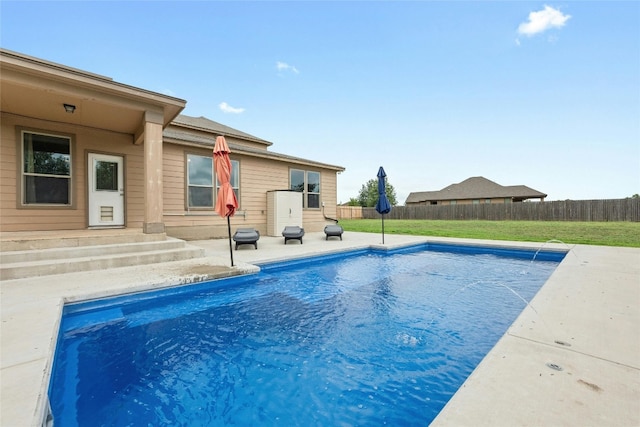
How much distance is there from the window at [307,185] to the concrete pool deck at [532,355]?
8272mm

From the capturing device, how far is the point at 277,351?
2.80m

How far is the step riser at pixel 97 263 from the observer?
4488 millimetres

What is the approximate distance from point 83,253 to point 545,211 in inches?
996

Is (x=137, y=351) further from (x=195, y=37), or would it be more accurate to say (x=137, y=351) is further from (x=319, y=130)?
(x=319, y=130)

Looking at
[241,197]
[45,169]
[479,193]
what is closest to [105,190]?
[45,169]

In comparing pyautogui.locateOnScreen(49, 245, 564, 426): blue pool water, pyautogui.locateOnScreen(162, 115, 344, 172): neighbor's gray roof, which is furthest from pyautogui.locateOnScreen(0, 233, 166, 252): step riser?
pyautogui.locateOnScreen(162, 115, 344, 172): neighbor's gray roof

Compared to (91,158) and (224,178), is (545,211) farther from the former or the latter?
(91,158)

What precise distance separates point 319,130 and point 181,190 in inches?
517

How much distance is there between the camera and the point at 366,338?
3.06 meters

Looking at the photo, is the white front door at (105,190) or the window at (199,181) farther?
the window at (199,181)

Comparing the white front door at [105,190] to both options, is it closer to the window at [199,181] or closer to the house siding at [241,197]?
the house siding at [241,197]

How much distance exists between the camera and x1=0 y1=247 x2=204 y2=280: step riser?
14.7 feet

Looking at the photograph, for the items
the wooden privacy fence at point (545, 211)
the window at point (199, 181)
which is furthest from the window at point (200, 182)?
the wooden privacy fence at point (545, 211)

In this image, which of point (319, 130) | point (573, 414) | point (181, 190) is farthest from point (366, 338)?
point (319, 130)
